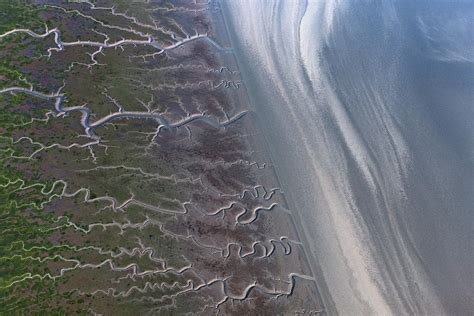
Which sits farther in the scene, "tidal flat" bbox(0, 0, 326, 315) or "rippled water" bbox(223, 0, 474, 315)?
"rippled water" bbox(223, 0, 474, 315)

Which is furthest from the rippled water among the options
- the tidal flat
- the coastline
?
the tidal flat

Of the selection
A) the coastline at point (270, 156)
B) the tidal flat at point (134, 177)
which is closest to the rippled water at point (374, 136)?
the coastline at point (270, 156)

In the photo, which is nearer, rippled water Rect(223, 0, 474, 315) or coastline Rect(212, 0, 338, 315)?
coastline Rect(212, 0, 338, 315)

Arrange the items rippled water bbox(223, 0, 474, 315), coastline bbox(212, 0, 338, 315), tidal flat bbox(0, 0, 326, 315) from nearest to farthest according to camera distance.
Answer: tidal flat bbox(0, 0, 326, 315)
coastline bbox(212, 0, 338, 315)
rippled water bbox(223, 0, 474, 315)

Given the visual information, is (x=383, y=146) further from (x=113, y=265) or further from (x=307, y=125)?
(x=113, y=265)

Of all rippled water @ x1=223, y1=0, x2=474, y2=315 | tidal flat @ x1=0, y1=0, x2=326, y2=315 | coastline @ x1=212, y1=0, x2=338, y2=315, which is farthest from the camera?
rippled water @ x1=223, y1=0, x2=474, y2=315

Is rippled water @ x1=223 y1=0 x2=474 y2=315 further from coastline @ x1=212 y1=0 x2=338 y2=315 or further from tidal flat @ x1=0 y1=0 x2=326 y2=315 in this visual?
tidal flat @ x1=0 y1=0 x2=326 y2=315

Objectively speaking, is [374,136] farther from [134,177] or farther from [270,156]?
[134,177]

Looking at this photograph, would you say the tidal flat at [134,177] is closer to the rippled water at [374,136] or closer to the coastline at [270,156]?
the coastline at [270,156]
